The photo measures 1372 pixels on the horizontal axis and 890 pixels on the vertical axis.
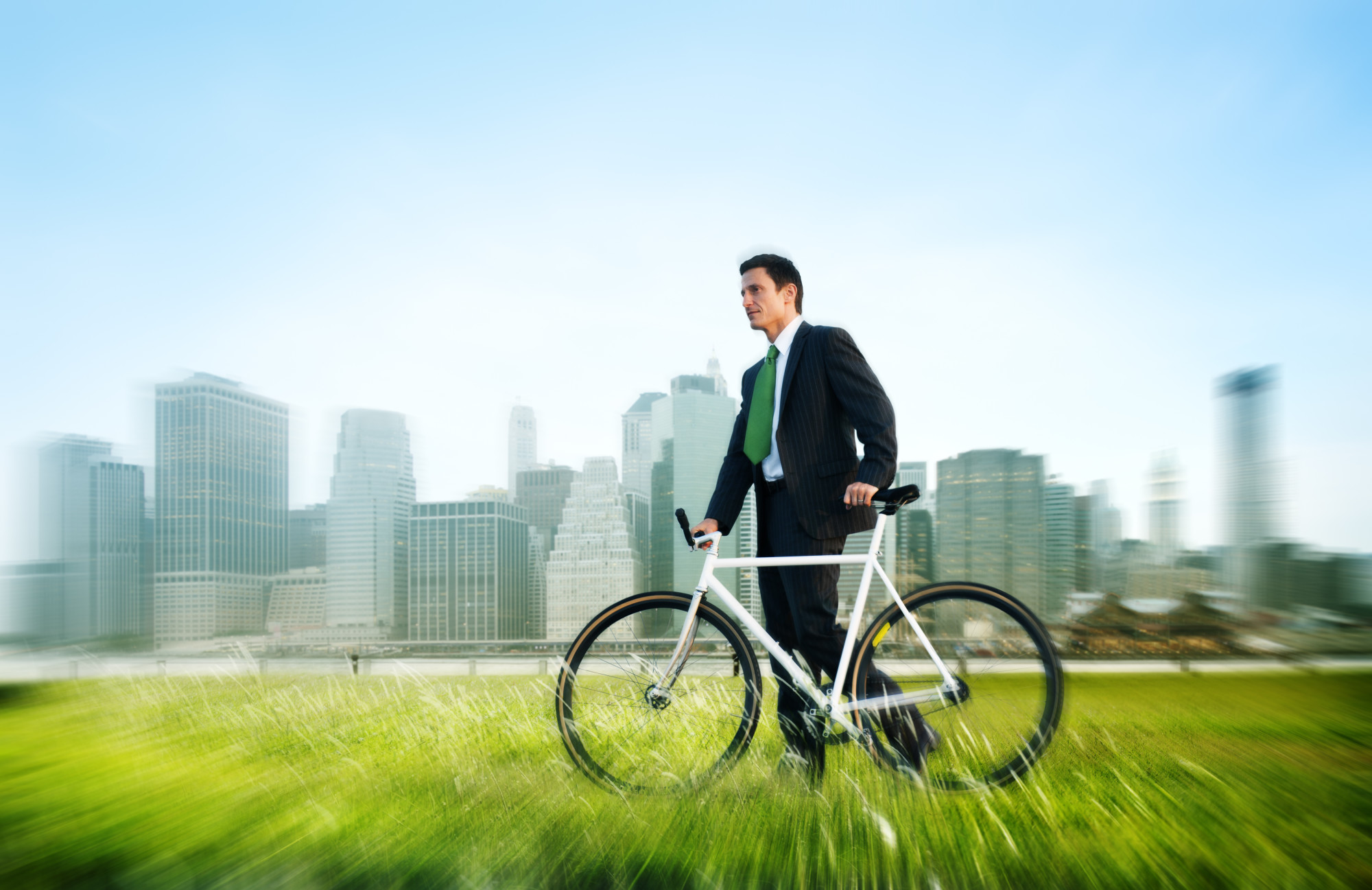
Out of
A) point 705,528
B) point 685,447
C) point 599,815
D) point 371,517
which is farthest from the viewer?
point 371,517

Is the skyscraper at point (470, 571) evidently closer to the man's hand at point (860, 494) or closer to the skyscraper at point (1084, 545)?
the skyscraper at point (1084, 545)

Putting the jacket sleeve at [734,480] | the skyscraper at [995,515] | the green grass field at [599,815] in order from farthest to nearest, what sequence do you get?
the skyscraper at [995,515]
the jacket sleeve at [734,480]
the green grass field at [599,815]

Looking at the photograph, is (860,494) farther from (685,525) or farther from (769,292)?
(769,292)

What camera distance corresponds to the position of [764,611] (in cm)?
258

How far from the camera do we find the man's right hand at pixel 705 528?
8.40ft

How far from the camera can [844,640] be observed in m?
2.38

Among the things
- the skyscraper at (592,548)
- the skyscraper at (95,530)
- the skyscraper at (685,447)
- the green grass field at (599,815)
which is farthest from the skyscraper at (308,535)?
the green grass field at (599,815)

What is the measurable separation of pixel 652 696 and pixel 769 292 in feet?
4.70

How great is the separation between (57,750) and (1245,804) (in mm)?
3342

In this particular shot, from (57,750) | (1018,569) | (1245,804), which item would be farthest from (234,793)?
(1018,569)

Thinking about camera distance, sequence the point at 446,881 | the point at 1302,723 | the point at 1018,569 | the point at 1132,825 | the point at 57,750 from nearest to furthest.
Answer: the point at 446,881
the point at 1132,825
the point at 57,750
the point at 1302,723
the point at 1018,569

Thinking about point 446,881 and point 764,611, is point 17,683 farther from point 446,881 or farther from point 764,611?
point 764,611

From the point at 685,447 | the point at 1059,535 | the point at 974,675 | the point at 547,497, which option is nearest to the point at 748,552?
the point at 974,675

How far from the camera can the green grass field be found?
4.90 ft
